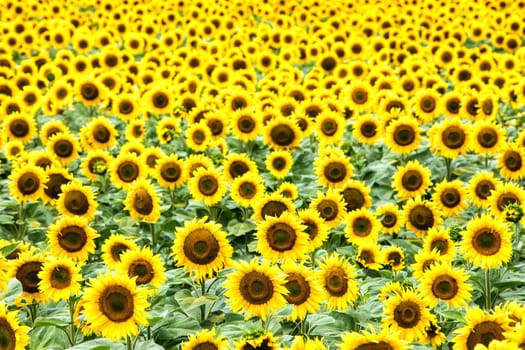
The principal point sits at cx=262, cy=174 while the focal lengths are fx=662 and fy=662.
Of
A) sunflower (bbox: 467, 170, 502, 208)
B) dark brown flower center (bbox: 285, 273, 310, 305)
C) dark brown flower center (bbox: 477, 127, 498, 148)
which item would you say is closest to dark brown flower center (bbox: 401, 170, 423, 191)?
sunflower (bbox: 467, 170, 502, 208)

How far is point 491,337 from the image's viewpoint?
3762mm

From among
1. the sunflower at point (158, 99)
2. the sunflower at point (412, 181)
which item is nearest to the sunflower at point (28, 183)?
the sunflower at point (158, 99)

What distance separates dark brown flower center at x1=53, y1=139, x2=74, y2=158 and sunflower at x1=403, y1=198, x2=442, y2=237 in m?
4.21

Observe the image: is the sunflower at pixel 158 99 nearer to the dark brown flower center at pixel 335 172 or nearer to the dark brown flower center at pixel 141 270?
the dark brown flower center at pixel 335 172

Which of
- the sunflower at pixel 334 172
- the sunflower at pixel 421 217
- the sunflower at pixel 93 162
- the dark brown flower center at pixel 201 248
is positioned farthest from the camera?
the sunflower at pixel 93 162

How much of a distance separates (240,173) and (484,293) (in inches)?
124

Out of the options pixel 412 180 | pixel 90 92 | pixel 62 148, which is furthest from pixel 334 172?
pixel 90 92

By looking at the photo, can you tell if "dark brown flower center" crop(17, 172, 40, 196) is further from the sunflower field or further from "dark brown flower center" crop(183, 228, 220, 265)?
"dark brown flower center" crop(183, 228, 220, 265)

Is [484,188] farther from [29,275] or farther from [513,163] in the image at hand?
[29,275]

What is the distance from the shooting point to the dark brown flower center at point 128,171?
24.9 feet

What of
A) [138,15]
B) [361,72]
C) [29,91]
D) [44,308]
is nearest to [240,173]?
[44,308]

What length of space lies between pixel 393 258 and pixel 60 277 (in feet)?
9.37

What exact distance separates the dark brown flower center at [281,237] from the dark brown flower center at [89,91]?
574 cm

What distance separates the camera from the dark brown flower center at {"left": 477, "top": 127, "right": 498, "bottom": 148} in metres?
8.02
